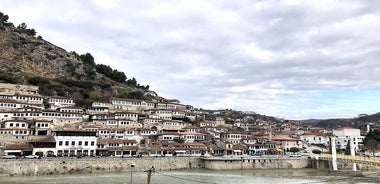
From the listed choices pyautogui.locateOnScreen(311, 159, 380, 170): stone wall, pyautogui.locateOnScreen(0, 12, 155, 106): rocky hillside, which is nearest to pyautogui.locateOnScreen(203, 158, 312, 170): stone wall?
pyautogui.locateOnScreen(311, 159, 380, 170): stone wall

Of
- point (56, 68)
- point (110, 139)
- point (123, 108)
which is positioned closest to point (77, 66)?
point (56, 68)

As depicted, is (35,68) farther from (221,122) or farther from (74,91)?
(221,122)

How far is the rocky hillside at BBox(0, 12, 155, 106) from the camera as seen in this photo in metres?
87.8

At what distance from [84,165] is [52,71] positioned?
65.6 metres

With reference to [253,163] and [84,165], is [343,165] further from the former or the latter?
[84,165]

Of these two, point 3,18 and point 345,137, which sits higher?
point 3,18

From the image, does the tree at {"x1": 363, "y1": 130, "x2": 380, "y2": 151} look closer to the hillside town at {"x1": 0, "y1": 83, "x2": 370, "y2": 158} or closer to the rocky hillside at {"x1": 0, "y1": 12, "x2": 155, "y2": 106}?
the hillside town at {"x1": 0, "y1": 83, "x2": 370, "y2": 158}

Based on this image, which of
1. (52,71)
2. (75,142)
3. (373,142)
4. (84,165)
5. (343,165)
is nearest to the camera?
(84,165)

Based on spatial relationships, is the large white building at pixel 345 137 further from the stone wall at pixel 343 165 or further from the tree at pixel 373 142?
the stone wall at pixel 343 165

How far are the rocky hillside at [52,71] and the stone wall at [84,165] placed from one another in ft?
112

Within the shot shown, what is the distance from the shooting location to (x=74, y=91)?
90.2 metres

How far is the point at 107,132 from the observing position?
2485 inches

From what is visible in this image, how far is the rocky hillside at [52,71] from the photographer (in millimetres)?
87769

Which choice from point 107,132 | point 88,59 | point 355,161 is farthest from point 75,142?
point 88,59
